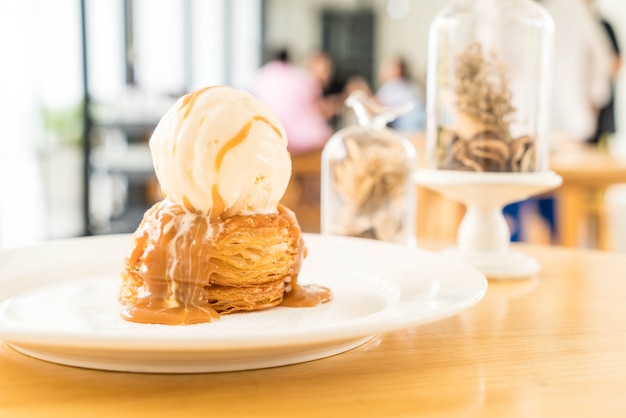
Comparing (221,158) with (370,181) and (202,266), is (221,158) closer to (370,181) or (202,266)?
(202,266)

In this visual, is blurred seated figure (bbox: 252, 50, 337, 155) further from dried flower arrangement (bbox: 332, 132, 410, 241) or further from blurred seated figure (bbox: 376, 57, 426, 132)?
dried flower arrangement (bbox: 332, 132, 410, 241)

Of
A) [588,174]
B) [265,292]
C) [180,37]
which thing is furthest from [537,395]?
[180,37]

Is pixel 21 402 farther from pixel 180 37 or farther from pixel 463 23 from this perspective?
pixel 180 37

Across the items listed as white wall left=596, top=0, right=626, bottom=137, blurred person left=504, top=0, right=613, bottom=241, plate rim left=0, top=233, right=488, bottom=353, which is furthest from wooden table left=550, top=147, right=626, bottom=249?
white wall left=596, top=0, right=626, bottom=137

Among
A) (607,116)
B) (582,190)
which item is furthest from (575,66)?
(582,190)

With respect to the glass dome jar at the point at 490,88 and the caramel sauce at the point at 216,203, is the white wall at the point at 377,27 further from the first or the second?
the caramel sauce at the point at 216,203

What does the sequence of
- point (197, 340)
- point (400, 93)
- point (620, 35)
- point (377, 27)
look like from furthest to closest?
1. point (377, 27)
2. point (400, 93)
3. point (620, 35)
4. point (197, 340)

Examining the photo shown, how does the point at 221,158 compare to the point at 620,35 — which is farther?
the point at 620,35
